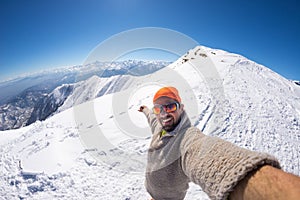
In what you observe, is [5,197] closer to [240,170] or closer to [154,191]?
[154,191]

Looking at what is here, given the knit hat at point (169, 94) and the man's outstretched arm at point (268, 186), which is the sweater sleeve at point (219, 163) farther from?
the knit hat at point (169, 94)

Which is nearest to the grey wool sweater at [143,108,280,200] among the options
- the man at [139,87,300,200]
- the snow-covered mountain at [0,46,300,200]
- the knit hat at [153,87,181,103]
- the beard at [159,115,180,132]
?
the man at [139,87,300,200]

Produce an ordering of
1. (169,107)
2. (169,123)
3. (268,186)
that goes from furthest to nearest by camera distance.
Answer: (169,107) → (169,123) → (268,186)

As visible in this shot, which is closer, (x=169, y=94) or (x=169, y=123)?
(x=169, y=123)

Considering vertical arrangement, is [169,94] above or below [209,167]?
above

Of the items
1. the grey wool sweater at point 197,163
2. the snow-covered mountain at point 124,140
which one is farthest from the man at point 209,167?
the snow-covered mountain at point 124,140

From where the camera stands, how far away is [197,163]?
127 centimetres

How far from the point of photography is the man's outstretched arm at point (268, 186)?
2.35 ft

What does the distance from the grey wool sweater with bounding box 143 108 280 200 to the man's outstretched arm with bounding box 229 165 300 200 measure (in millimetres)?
35

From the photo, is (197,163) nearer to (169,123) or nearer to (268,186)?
(268,186)

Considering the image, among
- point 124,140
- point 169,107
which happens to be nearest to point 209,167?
point 169,107

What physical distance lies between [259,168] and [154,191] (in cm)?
180

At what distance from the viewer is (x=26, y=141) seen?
34.9 ft

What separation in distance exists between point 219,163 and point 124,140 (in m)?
6.86
